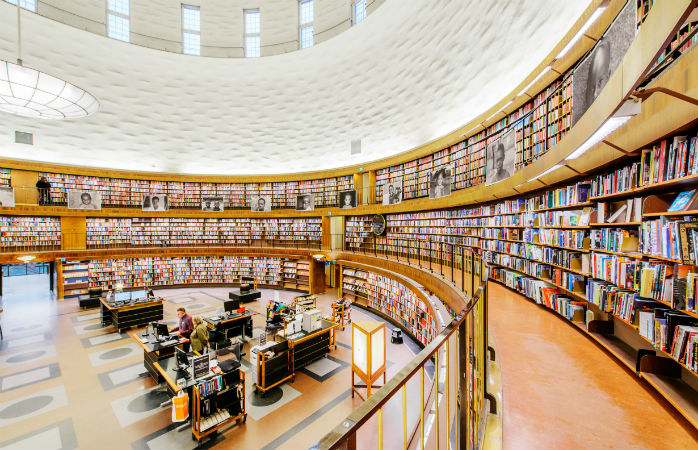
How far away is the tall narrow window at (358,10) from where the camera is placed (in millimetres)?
9891

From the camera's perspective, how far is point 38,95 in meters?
6.41

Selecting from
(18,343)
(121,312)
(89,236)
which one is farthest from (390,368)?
(89,236)

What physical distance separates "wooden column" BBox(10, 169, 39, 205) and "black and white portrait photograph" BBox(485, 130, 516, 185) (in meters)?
16.1

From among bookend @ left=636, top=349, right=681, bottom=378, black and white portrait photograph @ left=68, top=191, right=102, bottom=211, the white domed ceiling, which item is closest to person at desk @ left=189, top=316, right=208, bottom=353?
bookend @ left=636, top=349, right=681, bottom=378

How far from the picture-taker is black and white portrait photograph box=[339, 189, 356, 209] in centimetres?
1168

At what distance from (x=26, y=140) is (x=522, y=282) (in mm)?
17116

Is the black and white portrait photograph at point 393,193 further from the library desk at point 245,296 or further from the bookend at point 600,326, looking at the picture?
the library desk at point 245,296

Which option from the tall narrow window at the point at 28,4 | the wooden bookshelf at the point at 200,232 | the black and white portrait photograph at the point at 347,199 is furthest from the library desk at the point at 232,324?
the tall narrow window at the point at 28,4

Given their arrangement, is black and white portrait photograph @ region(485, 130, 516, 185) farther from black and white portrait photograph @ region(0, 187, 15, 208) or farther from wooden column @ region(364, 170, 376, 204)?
black and white portrait photograph @ region(0, 187, 15, 208)

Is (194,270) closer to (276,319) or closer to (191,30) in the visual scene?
(276,319)

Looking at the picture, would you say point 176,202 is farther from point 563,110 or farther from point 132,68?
point 563,110

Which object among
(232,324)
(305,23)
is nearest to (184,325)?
(232,324)

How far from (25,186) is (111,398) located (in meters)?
11.5

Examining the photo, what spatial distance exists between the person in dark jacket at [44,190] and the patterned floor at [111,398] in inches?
211
